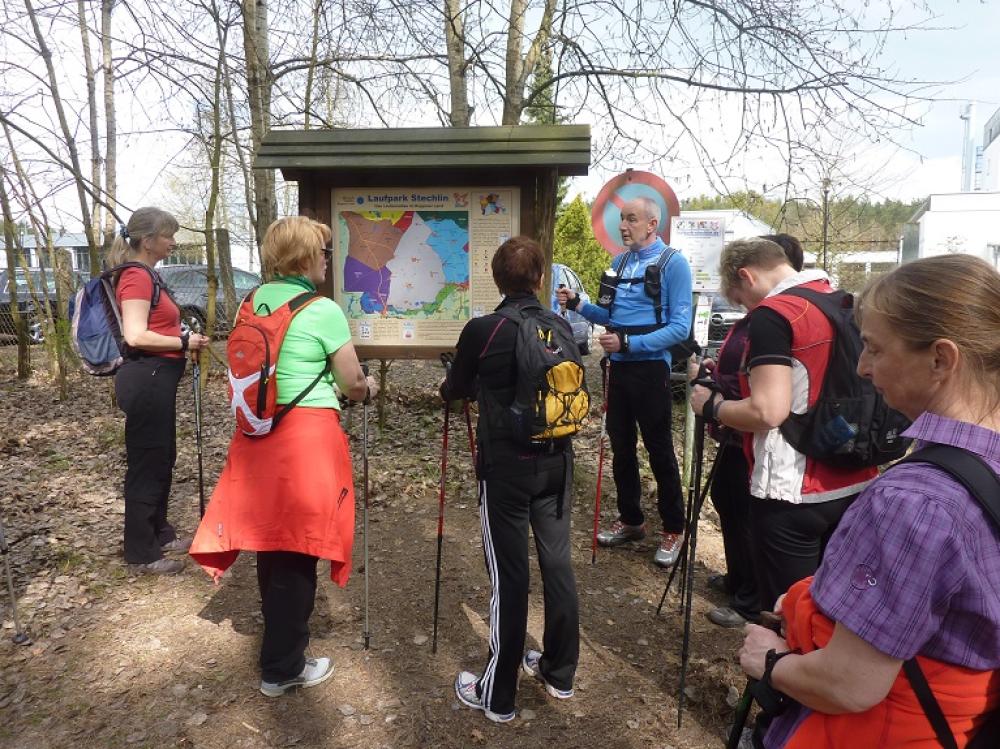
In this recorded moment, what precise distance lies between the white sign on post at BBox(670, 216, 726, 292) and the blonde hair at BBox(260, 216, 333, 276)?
2.69 metres

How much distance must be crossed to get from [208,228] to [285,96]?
1954 mm

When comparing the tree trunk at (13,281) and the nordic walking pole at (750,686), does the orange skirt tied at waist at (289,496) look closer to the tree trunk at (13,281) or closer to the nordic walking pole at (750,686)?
the nordic walking pole at (750,686)

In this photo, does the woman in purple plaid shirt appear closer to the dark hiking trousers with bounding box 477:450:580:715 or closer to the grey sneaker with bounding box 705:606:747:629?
the dark hiking trousers with bounding box 477:450:580:715

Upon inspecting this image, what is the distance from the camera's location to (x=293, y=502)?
271cm

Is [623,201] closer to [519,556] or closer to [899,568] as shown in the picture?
[519,556]

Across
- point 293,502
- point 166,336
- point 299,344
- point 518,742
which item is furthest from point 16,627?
point 518,742

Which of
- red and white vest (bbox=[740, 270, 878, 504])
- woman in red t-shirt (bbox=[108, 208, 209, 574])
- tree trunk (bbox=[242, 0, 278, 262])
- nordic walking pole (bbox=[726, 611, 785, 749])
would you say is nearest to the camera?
nordic walking pole (bbox=[726, 611, 785, 749])

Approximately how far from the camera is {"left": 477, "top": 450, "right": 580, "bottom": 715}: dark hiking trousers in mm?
2680

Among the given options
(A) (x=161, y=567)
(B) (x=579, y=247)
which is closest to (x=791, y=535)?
(A) (x=161, y=567)

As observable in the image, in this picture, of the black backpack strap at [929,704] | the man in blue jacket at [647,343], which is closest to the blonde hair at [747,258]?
the man in blue jacket at [647,343]

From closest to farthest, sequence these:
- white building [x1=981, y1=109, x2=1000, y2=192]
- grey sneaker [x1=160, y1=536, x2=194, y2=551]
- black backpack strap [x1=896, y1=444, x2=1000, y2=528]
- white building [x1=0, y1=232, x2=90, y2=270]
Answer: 1. black backpack strap [x1=896, y1=444, x2=1000, y2=528]
2. grey sneaker [x1=160, y1=536, x2=194, y2=551]
3. white building [x1=0, y1=232, x2=90, y2=270]
4. white building [x1=981, y1=109, x2=1000, y2=192]

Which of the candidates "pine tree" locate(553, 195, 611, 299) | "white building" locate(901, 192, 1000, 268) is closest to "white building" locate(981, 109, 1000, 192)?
"white building" locate(901, 192, 1000, 268)

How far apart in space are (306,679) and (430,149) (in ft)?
10.0

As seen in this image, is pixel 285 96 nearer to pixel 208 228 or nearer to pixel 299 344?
pixel 208 228
